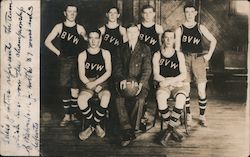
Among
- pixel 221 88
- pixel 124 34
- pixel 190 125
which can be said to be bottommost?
pixel 190 125

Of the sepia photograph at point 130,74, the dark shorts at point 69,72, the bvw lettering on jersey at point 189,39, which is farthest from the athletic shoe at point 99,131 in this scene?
the bvw lettering on jersey at point 189,39

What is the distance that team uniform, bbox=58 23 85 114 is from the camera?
1.25m

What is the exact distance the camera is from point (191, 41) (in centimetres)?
126

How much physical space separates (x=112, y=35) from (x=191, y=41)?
0.71 ft

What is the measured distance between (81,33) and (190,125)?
388mm

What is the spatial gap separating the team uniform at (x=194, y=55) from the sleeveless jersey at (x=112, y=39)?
17cm

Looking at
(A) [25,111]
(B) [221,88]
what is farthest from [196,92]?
(A) [25,111]

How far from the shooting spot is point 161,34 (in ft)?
4.11

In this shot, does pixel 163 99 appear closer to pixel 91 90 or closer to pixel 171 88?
pixel 171 88

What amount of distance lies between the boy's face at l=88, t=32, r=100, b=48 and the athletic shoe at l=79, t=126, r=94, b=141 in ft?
0.74

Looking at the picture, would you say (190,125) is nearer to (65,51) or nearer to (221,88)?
(221,88)

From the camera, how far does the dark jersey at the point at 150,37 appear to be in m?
1.25

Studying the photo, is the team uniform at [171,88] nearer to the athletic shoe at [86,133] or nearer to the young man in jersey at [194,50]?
the young man in jersey at [194,50]

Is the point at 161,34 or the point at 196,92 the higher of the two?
the point at 161,34
